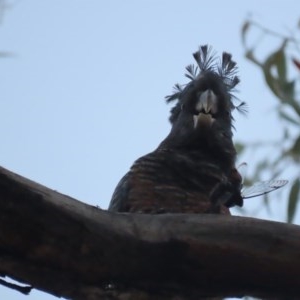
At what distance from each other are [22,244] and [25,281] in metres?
0.08

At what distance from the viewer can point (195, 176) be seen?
288cm

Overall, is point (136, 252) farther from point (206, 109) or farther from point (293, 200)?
point (206, 109)

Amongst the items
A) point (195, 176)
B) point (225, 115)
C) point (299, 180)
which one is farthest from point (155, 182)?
point (299, 180)

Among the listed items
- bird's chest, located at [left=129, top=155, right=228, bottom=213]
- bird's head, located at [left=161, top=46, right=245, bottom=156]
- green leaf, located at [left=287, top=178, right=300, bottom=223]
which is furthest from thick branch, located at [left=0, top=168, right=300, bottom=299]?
bird's head, located at [left=161, top=46, right=245, bottom=156]

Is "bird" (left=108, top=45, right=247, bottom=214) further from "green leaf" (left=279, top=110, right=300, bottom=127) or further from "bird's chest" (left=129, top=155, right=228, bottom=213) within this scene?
"green leaf" (left=279, top=110, right=300, bottom=127)

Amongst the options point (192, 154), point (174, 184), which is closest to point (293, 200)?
point (174, 184)

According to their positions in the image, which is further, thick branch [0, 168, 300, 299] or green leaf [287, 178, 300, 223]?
green leaf [287, 178, 300, 223]

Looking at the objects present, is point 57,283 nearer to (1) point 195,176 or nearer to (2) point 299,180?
(2) point 299,180

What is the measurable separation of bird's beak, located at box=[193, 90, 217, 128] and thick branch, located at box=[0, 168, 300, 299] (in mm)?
1503

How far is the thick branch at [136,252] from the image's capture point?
154 cm

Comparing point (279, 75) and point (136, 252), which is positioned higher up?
point (279, 75)

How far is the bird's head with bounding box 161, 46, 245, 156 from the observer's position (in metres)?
3.15

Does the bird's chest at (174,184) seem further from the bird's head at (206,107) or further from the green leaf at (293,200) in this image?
the green leaf at (293,200)

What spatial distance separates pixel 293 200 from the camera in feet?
6.85
